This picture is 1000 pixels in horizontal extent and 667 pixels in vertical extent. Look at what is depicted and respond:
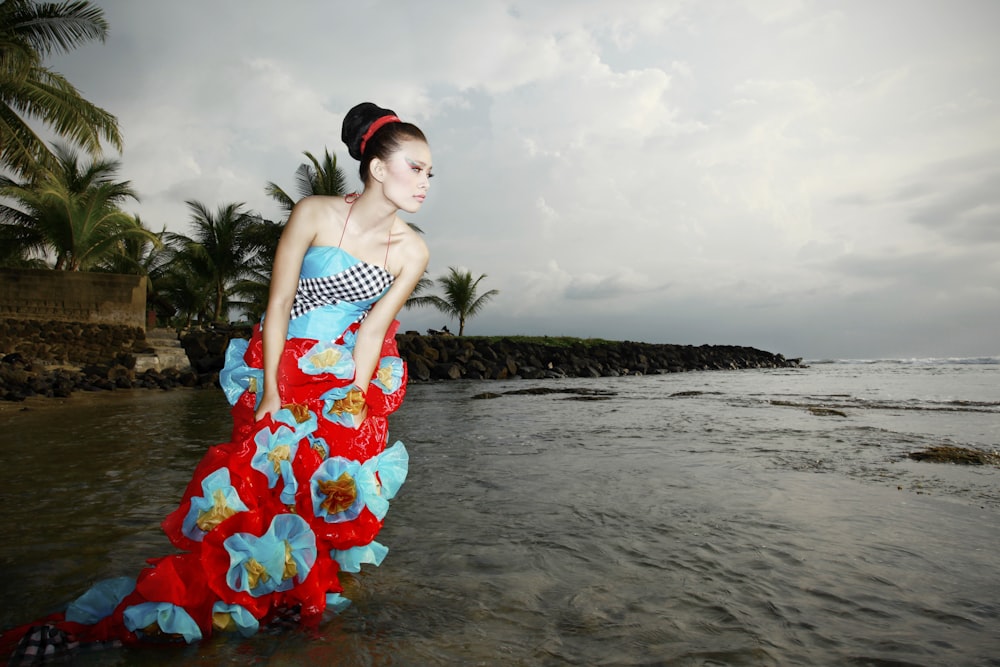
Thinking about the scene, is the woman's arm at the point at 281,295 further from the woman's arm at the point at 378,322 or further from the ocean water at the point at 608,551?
the ocean water at the point at 608,551

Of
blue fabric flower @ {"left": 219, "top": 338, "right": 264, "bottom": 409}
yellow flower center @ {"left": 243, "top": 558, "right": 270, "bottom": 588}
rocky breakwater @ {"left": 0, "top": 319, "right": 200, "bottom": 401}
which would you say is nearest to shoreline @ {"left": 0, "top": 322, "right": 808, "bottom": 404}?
rocky breakwater @ {"left": 0, "top": 319, "right": 200, "bottom": 401}

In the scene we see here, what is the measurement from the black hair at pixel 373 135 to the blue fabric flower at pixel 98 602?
1.55 m

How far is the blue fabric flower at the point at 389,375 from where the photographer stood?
2281mm

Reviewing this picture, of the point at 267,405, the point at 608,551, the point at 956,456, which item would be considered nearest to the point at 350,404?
the point at 267,405

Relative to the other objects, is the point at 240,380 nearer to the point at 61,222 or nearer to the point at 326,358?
the point at 326,358

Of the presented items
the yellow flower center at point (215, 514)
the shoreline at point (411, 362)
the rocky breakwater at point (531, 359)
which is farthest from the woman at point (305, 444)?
the rocky breakwater at point (531, 359)

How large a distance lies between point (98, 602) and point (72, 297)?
48.9 ft

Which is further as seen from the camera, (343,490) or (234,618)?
(343,490)

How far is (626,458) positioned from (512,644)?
357cm

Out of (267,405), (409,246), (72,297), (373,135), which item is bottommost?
(267,405)

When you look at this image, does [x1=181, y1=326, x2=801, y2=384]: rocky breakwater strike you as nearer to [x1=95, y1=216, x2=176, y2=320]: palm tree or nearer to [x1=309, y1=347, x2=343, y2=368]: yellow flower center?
[x1=95, y1=216, x2=176, y2=320]: palm tree

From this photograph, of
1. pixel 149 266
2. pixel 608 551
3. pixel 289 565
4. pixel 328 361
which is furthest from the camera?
pixel 149 266

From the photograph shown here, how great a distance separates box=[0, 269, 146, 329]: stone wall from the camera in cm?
1327

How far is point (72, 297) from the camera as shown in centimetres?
1378
